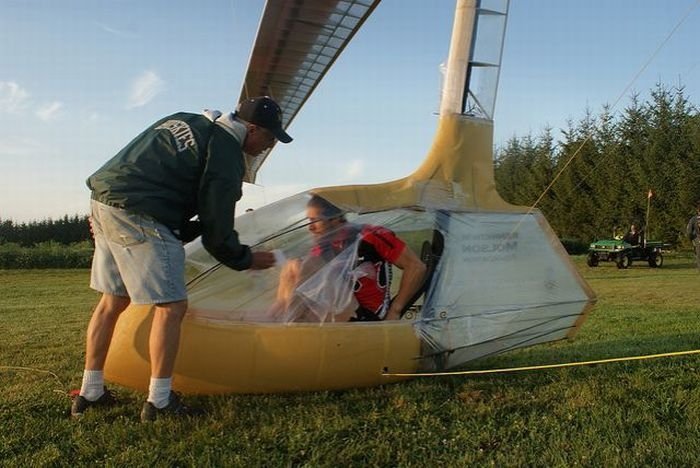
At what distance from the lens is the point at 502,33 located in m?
4.36

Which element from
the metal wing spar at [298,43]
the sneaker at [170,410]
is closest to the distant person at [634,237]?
the metal wing spar at [298,43]

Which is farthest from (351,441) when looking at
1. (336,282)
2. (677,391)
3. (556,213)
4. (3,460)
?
(556,213)

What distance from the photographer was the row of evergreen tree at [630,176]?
81.3ft

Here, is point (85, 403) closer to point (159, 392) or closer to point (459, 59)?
point (159, 392)

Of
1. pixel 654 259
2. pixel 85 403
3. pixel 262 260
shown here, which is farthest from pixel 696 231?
pixel 85 403

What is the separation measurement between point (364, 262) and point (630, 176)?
25.7 meters

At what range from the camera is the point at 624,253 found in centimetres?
2050

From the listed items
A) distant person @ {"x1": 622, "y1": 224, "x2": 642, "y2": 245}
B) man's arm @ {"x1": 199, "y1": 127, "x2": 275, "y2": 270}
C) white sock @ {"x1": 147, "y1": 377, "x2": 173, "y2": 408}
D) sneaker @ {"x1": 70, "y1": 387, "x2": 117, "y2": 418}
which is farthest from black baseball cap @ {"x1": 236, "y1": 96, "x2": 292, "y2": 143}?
distant person @ {"x1": 622, "y1": 224, "x2": 642, "y2": 245}

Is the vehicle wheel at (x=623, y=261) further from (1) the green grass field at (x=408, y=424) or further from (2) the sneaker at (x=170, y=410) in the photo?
(2) the sneaker at (x=170, y=410)

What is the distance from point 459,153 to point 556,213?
2731cm

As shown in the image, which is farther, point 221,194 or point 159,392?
point 159,392

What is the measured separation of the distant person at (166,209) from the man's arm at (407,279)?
3.15ft

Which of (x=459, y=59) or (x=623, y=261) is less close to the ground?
(x=459, y=59)

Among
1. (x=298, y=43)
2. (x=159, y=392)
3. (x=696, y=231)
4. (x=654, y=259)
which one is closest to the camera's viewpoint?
(x=159, y=392)
